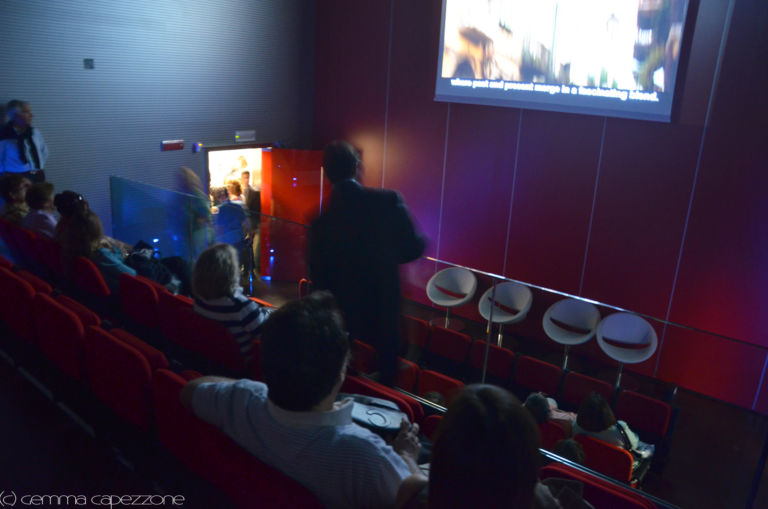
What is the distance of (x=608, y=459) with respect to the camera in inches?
119

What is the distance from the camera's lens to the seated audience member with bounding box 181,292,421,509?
4.67ft

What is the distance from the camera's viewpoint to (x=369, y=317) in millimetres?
2830

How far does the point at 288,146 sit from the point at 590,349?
4805mm

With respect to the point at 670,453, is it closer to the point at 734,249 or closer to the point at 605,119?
the point at 734,249

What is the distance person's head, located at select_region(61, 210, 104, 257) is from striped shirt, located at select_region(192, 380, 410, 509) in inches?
108

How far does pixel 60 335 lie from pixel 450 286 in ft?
13.3

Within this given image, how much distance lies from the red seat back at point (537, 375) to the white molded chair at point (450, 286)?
1.59 meters

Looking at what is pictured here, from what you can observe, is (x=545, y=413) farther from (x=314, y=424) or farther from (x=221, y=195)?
(x=221, y=195)

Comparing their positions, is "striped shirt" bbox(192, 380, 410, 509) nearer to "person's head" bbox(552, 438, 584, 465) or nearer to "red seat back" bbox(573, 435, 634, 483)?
"person's head" bbox(552, 438, 584, 465)

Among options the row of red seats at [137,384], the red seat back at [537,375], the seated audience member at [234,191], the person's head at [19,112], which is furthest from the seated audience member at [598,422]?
the person's head at [19,112]

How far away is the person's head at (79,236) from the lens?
3779mm

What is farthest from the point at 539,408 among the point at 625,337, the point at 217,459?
the point at 217,459

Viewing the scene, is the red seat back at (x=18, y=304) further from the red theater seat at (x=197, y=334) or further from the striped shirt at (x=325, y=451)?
the striped shirt at (x=325, y=451)

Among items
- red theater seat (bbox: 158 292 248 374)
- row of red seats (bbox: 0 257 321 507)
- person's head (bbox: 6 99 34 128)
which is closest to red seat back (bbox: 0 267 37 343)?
row of red seats (bbox: 0 257 321 507)
